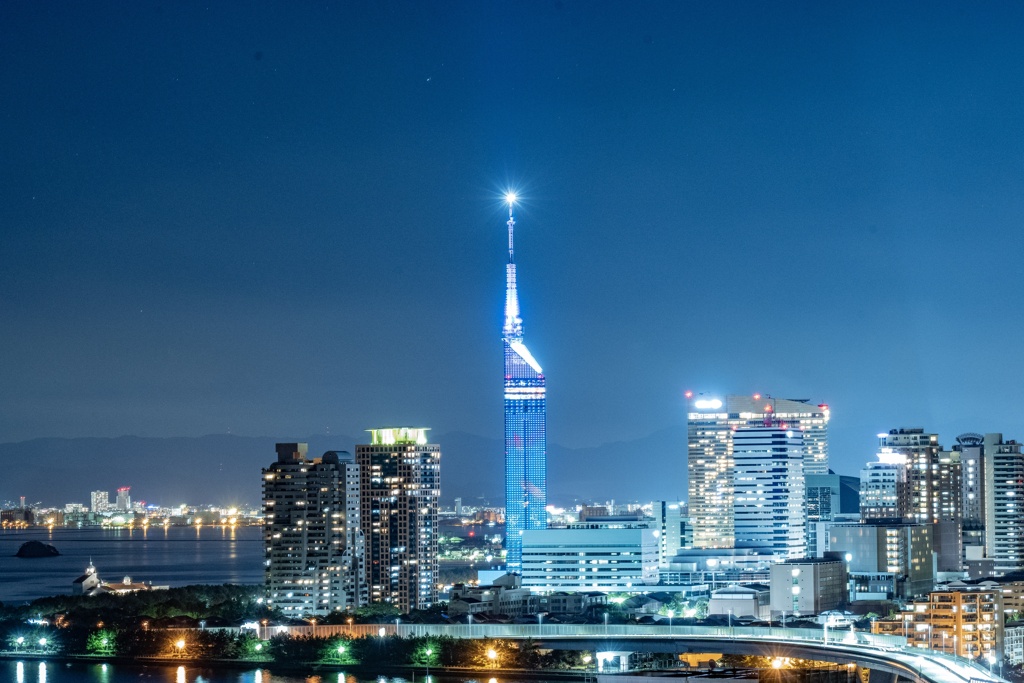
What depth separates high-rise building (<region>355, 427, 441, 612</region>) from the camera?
40.2 m

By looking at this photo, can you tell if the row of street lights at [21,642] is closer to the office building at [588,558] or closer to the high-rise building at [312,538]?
the high-rise building at [312,538]

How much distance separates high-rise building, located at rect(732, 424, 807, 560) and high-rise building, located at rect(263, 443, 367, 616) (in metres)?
17.2

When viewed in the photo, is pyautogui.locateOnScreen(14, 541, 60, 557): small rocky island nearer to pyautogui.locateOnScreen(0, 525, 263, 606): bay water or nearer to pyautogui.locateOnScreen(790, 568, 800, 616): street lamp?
pyautogui.locateOnScreen(0, 525, 263, 606): bay water

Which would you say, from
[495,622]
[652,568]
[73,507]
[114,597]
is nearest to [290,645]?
[495,622]

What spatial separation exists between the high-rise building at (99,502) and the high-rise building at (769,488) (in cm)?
7844

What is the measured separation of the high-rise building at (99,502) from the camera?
417ft

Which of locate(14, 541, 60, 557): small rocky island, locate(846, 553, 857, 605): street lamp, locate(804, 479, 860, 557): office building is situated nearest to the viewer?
locate(846, 553, 857, 605): street lamp

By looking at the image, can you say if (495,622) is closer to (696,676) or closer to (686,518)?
(696,676)

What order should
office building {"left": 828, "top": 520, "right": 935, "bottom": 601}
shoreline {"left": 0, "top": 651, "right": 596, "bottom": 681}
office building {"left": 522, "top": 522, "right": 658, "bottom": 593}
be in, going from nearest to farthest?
shoreline {"left": 0, "top": 651, "right": 596, "bottom": 681} < office building {"left": 828, "top": 520, "right": 935, "bottom": 601} < office building {"left": 522, "top": 522, "right": 658, "bottom": 593}

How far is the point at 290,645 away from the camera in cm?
3095

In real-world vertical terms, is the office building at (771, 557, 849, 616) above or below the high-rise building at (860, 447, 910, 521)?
below

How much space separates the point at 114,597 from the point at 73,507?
95.5 m

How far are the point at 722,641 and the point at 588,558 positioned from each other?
762 inches

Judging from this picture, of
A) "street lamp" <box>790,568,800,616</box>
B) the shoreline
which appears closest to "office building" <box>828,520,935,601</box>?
"street lamp" <box>790,568,800,616</box>
